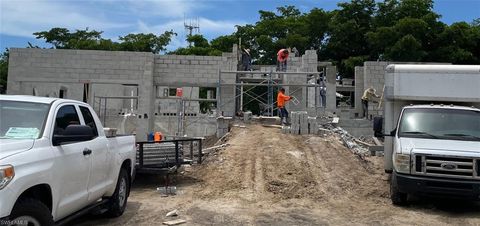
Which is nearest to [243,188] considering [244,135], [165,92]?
[244,135]

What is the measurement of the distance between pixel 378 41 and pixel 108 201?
4258 centimetres

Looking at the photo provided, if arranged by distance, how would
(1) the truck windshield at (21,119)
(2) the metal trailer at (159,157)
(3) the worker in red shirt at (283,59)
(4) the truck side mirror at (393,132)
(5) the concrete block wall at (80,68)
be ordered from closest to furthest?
(1) the truck windshield at (21,119), (4) the truck side mirror at (393,132), (2) the metal trailer at (159,157), (5) the concrete block wall at (80,68), (3) the worker in red shirt at (283,59)

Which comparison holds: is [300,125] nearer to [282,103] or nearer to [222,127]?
[282,103]

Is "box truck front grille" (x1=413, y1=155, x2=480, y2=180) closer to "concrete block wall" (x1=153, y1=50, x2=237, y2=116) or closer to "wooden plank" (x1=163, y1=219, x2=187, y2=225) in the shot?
"wooden plank" (x1=163, y1=219, x2=187, y2=225)

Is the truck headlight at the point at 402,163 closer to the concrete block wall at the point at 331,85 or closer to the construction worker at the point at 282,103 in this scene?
the construction worker at the point at 282,103

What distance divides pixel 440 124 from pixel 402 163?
62.5 inches

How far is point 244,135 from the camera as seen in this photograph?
655 inches

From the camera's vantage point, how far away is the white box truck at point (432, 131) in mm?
9250

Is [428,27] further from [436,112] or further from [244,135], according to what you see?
[436,112]

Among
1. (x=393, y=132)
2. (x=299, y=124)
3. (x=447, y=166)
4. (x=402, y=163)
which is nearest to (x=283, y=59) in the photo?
(x=299, y=124)

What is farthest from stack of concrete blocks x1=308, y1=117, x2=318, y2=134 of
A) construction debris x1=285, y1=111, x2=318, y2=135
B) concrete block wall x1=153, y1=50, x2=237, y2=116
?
concrete block wall x1=153, y1=50, x2=237, y2=116

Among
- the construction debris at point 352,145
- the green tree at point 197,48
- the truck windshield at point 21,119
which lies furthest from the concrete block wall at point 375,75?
→ the green tree at point 197,48

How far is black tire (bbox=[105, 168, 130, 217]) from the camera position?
787 cm

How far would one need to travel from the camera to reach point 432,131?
33.8 feet
